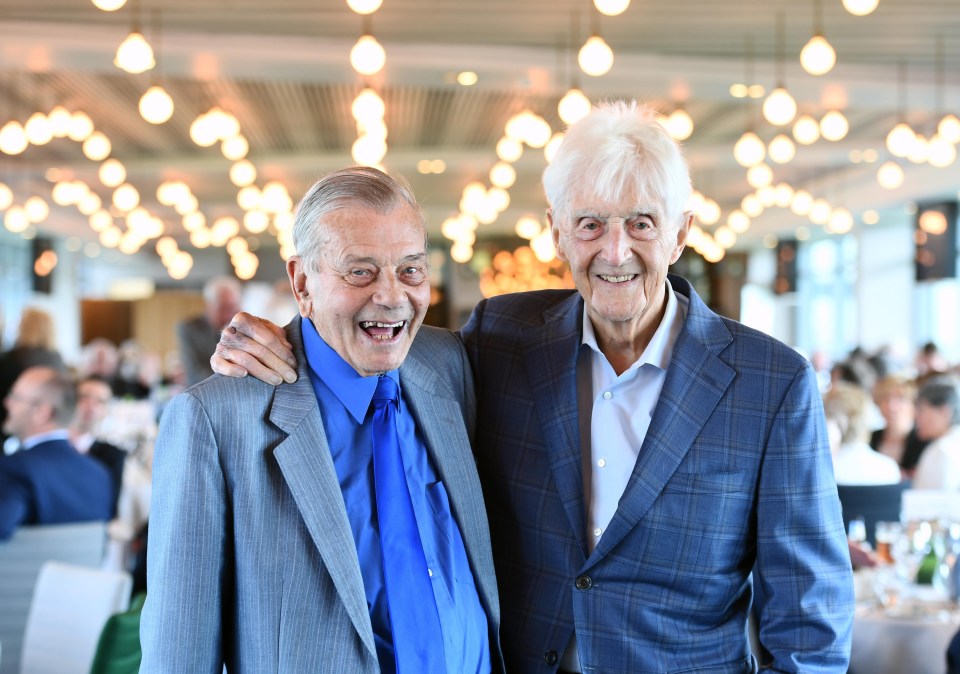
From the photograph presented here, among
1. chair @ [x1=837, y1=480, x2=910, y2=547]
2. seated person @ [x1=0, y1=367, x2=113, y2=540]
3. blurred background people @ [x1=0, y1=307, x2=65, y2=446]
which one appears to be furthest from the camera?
blurred background people @ [x1=0, y1=307, x2=65, y2=446]

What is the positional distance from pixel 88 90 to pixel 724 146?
7.94m

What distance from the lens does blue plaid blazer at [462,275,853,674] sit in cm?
192

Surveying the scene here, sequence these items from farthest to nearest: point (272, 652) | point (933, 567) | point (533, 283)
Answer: point (533, 283), point (933, 567), point (272, 652)

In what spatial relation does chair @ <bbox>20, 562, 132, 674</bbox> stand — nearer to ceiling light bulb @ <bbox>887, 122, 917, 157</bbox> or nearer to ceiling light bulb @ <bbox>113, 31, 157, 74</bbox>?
ceiling light bulb @ <bbox>113, 31, 157, 74</bbox>

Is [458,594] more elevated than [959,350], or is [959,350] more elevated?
[959,350]

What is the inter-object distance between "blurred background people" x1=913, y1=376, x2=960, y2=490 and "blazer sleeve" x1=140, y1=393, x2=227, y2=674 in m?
5.39

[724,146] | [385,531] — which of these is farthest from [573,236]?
[724,146]

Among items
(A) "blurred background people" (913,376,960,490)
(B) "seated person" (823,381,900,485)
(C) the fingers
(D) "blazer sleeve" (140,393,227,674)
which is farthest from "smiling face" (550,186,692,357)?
(A) "blurred background people" (913,376,960,490)

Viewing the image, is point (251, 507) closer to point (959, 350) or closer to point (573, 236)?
point (573, 236)

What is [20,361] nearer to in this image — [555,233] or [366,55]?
[366,55]

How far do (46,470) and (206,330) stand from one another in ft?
7.06

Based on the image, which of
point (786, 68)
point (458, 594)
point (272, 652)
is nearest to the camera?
point (272, 652)

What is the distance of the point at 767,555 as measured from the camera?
193cm

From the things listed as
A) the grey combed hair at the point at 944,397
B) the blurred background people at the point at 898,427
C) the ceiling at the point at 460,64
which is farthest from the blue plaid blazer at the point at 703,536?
the ceiling at the point at 460,64
